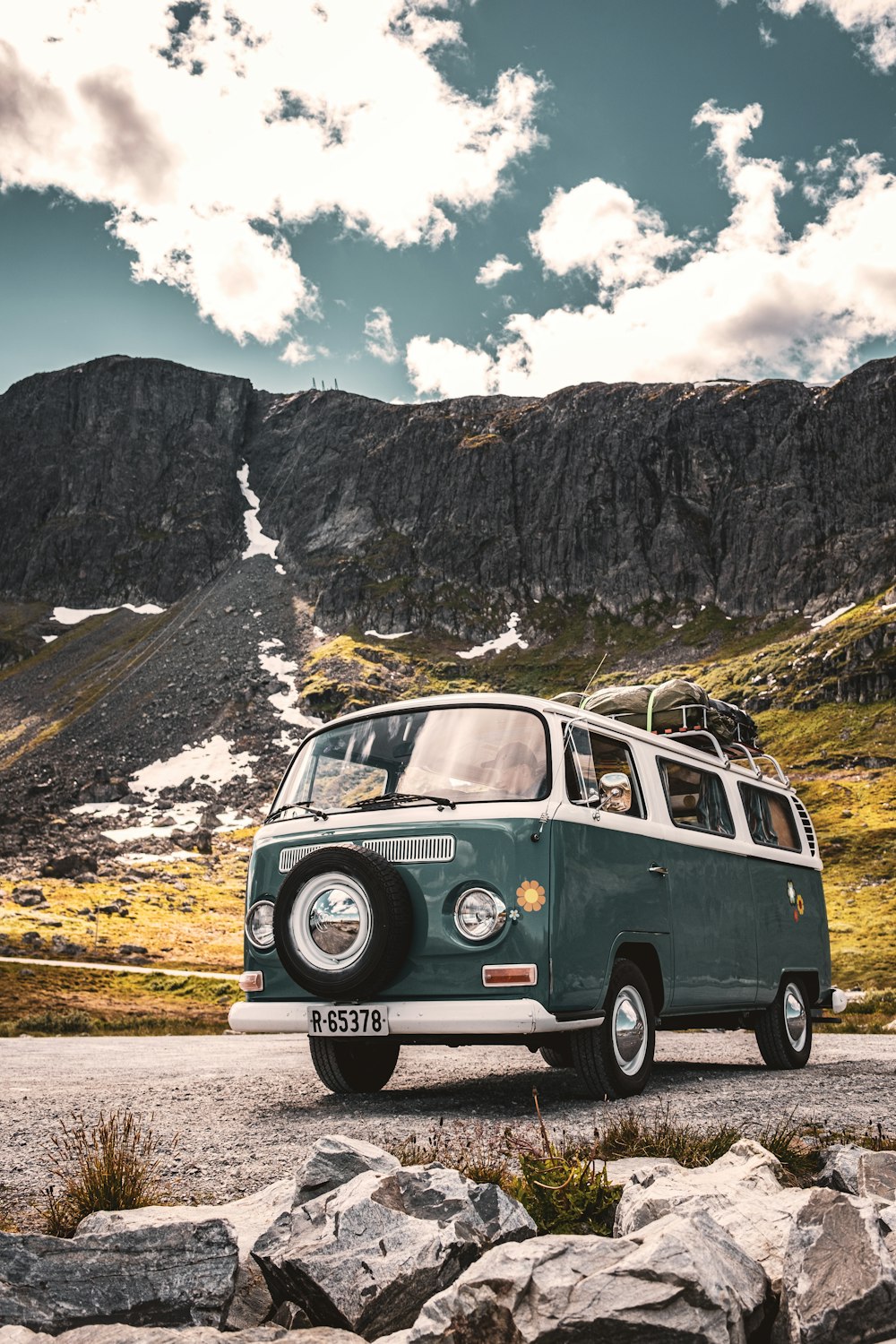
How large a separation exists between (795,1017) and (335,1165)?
9514mm

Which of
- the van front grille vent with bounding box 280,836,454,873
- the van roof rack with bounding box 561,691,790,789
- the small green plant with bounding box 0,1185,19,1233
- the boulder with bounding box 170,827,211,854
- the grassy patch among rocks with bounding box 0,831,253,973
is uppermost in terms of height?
the boulder with bounding box 170,827,211,854

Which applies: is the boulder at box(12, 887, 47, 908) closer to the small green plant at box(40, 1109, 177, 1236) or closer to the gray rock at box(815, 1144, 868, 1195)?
the small green plant at box(40, 1109, 177, 1236)

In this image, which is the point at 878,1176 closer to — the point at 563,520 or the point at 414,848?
the point at 414,848

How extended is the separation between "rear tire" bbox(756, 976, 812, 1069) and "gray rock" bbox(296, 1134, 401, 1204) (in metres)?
8.43

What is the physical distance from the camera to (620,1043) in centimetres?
837

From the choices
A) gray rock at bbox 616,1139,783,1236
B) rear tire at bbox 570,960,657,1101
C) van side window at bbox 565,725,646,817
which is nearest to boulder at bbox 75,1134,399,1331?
gray rock at bbox 616,1139,783,1236

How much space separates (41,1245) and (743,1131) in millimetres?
4610

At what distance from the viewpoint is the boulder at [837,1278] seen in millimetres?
3230

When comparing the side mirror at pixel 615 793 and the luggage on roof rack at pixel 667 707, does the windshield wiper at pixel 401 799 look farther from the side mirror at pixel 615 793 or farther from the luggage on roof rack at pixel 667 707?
the luggage on roof rack at pixel 667 707

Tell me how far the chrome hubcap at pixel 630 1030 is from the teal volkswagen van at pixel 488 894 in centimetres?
2

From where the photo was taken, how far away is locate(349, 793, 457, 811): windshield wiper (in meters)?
7.95

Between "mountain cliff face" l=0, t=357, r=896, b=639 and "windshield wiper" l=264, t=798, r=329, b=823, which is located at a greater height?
"mountain cliff face" l=0, t=357, r=896, b=639

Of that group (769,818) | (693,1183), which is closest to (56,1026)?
(769,818)

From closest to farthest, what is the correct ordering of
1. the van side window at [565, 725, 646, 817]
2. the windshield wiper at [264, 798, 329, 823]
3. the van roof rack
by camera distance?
the van side window at [565, 725, 646, 817], the windshield wiper at [264, 798, 329, 823], the van roof rack
